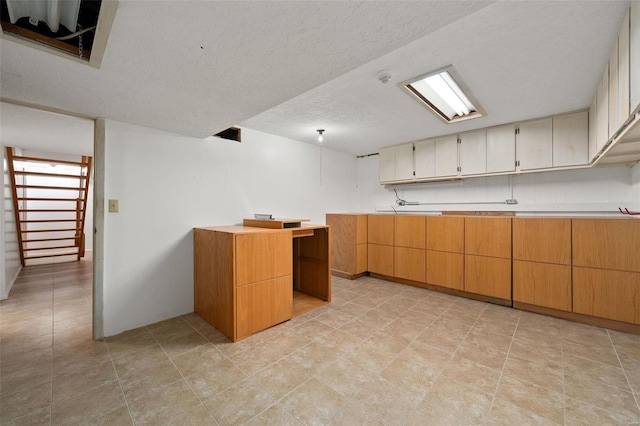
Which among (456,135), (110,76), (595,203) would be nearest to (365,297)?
(456,135)

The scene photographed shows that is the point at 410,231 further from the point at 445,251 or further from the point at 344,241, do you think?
the point at 344,241

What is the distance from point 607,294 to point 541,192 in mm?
1408

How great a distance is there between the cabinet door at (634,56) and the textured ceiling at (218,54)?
984mm

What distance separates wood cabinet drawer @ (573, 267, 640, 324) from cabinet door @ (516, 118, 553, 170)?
1325 millimetres

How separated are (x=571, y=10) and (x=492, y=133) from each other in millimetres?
2250

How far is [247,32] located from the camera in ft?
3.98

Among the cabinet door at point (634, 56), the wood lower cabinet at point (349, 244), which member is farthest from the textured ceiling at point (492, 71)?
the wood lower cabinet at point (349, 244)

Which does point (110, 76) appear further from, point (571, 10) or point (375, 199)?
point (375, 199)

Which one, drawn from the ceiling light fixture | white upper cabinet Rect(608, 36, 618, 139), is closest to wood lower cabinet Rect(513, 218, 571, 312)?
white upper cabinet Rect(608, 36, 618, 139)

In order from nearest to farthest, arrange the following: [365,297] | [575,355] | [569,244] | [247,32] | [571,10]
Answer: [247,32] < [571,10] < [575,355] < [569,244] < [365,297]

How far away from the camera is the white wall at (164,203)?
2.44 meters

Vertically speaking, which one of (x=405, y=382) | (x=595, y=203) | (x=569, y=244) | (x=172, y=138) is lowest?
(x=405, y=382)

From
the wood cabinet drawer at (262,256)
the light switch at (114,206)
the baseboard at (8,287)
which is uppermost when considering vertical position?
the light switch at (114,206)

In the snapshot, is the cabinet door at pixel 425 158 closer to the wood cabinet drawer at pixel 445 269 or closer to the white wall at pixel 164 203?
the wood cabinet drawer at pixel 445 269
